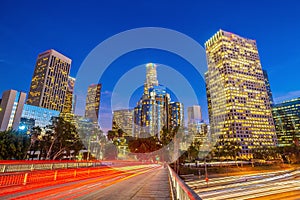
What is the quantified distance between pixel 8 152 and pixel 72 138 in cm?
2036

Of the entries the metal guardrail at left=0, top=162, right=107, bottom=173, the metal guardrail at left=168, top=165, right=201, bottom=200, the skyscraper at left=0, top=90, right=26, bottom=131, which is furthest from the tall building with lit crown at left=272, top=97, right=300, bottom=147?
the skyscraper at left=0, top=90, right=26, bottom=131

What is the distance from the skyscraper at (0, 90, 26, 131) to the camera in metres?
93.4

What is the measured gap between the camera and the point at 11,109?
95.3m

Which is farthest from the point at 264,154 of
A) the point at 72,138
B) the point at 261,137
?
the point at 72,138

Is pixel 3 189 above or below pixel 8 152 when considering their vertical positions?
below

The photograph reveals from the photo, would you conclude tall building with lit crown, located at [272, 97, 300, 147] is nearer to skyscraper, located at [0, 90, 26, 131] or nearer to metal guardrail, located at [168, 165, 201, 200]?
metal guardrail, located at [168, 165, 201, 200]

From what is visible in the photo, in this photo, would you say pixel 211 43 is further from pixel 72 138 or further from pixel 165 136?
pixel 72 138

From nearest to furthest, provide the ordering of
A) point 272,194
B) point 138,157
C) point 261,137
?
point 272,194, point 138,157, point 261,137

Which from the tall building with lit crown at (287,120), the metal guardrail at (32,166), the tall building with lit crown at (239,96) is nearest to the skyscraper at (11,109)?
the metal guardrail at (32,166)

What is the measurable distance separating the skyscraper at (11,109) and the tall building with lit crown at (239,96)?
477 feet

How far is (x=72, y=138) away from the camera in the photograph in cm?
5759

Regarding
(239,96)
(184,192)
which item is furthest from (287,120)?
(184,192)

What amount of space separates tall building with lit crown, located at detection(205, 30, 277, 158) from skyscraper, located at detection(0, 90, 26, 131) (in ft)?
477

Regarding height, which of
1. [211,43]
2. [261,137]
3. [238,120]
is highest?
[211,43]
